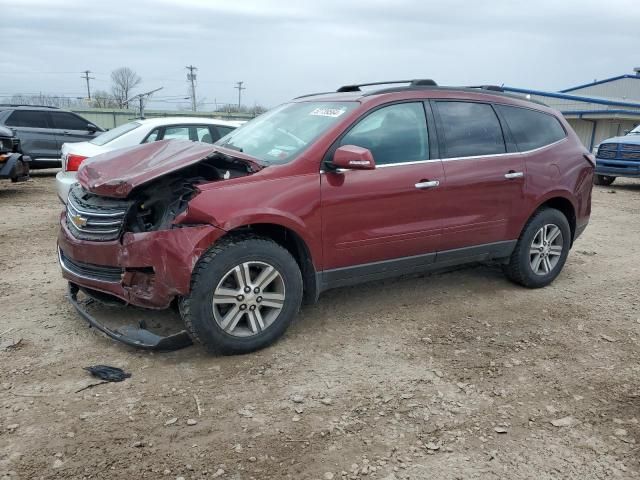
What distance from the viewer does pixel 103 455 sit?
8.44 ft

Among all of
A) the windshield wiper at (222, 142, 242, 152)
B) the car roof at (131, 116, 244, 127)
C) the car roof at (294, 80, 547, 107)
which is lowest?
the windshield wiper at (222, 142, 242, 152)

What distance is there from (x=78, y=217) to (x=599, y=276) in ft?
16.6

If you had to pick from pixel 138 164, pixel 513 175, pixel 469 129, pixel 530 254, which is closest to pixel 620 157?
pixel 530 254

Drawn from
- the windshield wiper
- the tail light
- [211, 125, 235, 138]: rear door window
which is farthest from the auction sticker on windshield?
[211, 125, 235, 138]: rear door window

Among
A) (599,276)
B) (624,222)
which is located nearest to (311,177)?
(599,276)

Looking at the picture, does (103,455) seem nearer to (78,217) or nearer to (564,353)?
(78,217)

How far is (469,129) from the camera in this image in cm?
455

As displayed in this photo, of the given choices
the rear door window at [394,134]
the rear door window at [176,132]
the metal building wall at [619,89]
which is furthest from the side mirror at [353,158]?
the metal building wall at [619,89]

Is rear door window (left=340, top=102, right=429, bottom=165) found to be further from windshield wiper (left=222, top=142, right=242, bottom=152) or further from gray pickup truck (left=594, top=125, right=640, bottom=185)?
gray pickup truck (left=594, top=125, right=640, bottom=185)

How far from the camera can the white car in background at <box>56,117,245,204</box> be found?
266 inches

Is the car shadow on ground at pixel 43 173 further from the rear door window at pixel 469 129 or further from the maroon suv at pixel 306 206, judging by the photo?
the rear door window at pixel 469 129

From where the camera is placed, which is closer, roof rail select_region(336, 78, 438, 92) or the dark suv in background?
roof rail select_region(336, 78, 438, 92)

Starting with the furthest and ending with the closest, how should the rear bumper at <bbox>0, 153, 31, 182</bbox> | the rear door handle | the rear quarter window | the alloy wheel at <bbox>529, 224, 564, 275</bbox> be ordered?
the rear bumper at <bbox>0, 153, 31, 182</bbox>
the alloy wheel at <bbox>529, 224, 564, 275</bbox>
the rear quarter window
the rear door handle

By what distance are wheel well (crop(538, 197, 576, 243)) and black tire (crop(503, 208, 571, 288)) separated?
0.32ft
